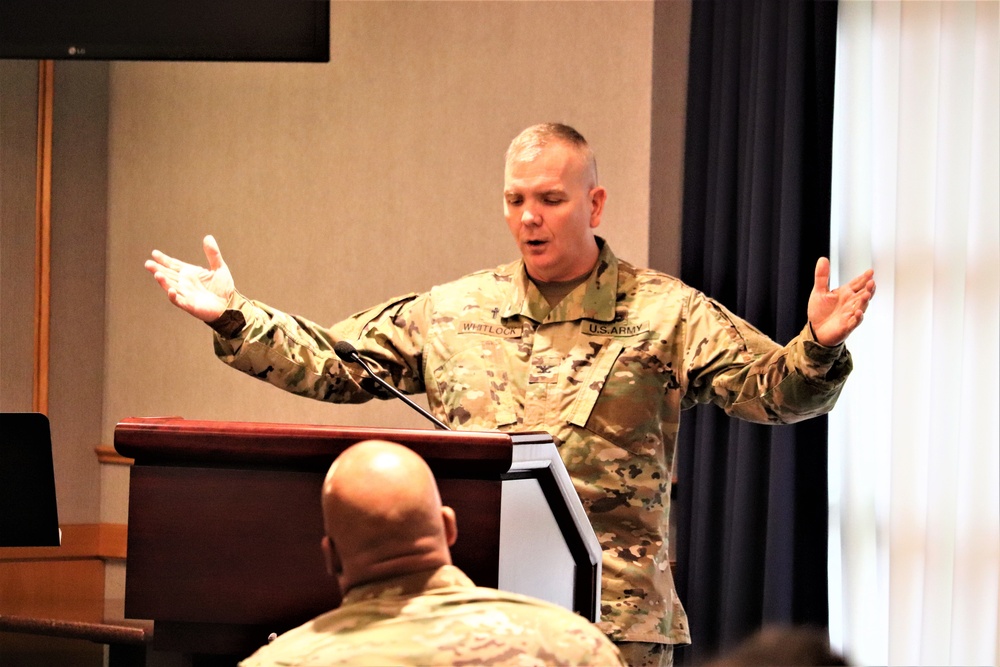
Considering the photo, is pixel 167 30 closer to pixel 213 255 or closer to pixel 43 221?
pixel 43 221

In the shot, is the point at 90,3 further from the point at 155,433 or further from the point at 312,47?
the point at 155,433

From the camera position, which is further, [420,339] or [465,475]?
[420,339]

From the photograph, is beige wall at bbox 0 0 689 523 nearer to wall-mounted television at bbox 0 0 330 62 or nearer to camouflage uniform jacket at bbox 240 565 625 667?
wall-mounted television at bbox 0 0 330 62

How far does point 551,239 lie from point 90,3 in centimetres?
189

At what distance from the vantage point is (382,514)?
4.39ft

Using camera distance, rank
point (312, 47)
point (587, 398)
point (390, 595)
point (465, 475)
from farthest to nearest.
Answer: point (312, 47), point (587, 398), point (465, 475), point (390, 595)

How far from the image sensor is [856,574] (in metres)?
3.72

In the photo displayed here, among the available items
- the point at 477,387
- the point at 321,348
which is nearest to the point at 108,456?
the point at 321,348

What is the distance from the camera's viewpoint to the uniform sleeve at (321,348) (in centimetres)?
255

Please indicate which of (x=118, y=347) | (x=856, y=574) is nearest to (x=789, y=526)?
(x=856, y=574)

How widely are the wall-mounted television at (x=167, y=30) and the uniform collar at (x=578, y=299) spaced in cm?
128

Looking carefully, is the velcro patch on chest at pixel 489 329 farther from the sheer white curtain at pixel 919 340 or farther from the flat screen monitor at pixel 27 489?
the sheer white curtain at pixel 919 340

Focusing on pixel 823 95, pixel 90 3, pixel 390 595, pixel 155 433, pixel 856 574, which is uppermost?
pixel 90 3

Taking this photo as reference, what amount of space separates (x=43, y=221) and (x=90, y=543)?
1156 mm
